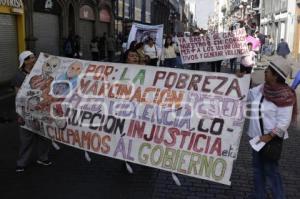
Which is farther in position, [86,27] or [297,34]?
[297,34]

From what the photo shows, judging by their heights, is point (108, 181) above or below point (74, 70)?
below

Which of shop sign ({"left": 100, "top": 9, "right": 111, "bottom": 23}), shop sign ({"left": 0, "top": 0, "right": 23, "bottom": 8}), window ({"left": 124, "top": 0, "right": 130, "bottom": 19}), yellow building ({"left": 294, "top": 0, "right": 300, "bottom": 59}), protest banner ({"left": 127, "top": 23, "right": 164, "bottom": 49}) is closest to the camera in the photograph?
shop sign ({"left": 0, "top": 0, "right": 23, "bottom": 8})

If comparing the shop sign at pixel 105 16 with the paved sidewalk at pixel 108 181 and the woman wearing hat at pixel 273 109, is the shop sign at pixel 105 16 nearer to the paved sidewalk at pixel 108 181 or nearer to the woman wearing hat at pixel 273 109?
the paved sidewalk at pixel 108 181

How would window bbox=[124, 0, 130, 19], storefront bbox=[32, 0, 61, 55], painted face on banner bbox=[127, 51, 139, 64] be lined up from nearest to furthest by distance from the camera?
painted face on banner bbox=[127, 51, 139, 64], storefront bbox=[32, 0, 61, 55], window bbox=[124, 0, 130, 19]

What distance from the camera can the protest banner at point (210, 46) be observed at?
1659 centimetres

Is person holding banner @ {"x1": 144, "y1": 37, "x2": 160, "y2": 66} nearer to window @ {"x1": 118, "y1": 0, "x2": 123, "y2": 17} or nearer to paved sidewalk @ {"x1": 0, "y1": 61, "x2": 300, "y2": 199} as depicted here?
paved sidewalk @ {"x1": 0, "y1": 61, "x2": 300, "y2": 199}

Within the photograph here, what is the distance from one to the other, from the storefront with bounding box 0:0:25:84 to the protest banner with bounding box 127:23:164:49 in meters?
3.85

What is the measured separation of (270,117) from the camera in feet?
15.6

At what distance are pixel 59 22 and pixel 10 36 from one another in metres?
6.89

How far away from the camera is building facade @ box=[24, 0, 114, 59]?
1933 cm

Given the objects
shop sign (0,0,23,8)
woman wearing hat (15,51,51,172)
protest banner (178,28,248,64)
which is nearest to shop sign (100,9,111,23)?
shop sign (0,0,23,8)

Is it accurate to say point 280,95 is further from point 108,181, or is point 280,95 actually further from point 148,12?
point 148,12

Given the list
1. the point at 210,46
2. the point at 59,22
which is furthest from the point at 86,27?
the point at 210,46

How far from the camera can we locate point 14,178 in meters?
6.33
